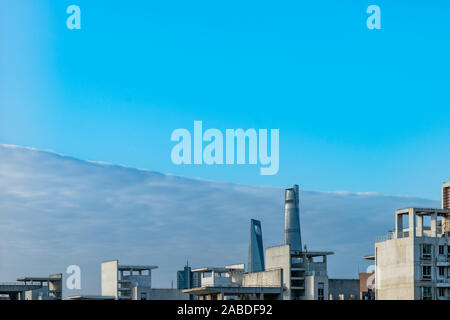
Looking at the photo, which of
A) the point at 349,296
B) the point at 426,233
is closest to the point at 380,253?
the point at 426,233

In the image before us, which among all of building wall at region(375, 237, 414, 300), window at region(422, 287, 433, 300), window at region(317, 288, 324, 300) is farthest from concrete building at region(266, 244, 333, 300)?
window at region(422, 287, 433, 300)

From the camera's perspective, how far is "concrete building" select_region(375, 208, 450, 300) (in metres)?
146

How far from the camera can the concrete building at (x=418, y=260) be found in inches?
5753

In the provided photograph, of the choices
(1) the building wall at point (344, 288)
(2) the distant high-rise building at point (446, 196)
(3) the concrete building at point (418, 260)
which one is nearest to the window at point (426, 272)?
(3) the concrete building at point (418, 260)

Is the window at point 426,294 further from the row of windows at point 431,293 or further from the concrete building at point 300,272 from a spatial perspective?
A: the concrete building at point 300,272

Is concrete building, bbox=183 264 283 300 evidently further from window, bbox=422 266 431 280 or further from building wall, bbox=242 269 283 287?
window, bbox=422 266 431 280

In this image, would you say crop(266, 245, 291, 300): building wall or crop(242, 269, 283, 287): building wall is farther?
crop(242, 269, 283, 287): building wall

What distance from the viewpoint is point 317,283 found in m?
174

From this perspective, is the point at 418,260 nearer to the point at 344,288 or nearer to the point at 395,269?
the point at 395,269

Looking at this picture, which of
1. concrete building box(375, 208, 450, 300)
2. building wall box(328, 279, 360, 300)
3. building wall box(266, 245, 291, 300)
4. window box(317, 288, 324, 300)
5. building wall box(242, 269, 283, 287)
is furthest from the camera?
building wall box(328, 279, 360, 300)

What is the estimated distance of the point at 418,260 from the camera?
14612 cm
